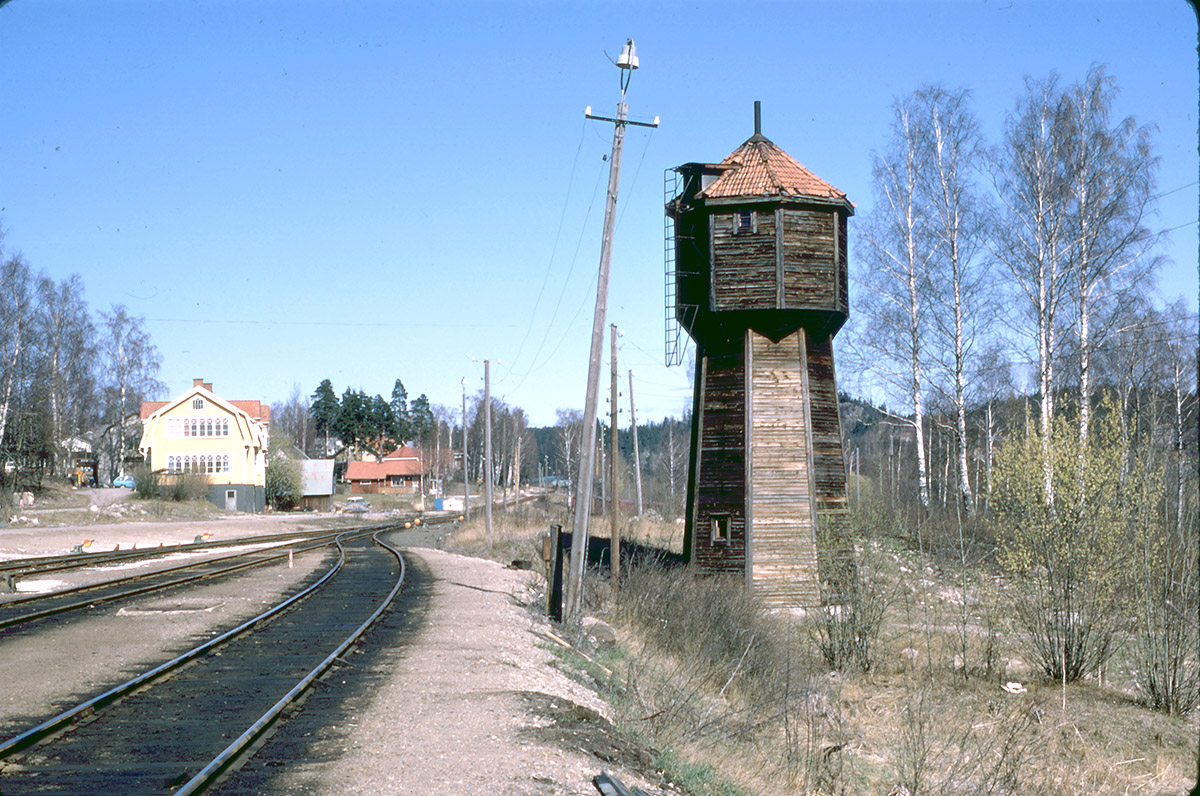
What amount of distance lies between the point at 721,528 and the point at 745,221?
767cm

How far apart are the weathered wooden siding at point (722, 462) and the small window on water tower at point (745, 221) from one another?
2.69 meters

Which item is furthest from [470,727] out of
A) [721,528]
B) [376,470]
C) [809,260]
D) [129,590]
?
[376,470]

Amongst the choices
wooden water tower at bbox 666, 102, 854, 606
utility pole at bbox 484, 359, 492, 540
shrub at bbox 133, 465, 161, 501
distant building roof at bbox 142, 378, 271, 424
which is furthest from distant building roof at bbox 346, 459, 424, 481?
wooden water tower at bbox 666, 102, 854, 606

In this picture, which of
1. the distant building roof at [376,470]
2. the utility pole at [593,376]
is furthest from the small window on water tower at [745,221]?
the distant building roof at [376,470]

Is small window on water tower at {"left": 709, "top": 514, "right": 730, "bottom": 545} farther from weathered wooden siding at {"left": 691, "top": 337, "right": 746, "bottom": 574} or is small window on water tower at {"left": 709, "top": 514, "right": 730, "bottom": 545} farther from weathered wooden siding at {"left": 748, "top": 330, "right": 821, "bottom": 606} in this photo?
weathered wooden siding at {"left": 748, "top": 330, "right": 821, "bottom": 606}

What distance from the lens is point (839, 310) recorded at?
24.0m

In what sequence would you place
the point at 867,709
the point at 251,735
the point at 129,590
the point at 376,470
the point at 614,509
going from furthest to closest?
the point at 376,470 < the point at 614,509 < the point at 129,590 < the point at 867,709 < the point at 251,735

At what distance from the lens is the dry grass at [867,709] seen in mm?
11258

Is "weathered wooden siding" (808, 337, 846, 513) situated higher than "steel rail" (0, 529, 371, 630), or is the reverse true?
"weathered wooden siding" (808, 337, 846, 513)

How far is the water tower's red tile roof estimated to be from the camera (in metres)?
24.2

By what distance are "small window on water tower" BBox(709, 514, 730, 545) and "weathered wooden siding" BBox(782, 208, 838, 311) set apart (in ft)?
17.8

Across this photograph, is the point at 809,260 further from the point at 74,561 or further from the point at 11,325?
the point at 11,325

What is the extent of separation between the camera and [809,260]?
24.0 m

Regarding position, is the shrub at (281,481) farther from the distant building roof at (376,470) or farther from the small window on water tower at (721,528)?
the small window on water tower at (721,528)
